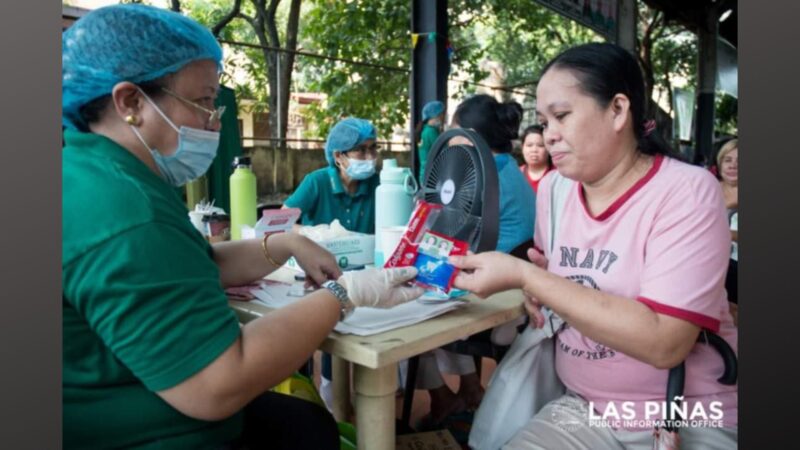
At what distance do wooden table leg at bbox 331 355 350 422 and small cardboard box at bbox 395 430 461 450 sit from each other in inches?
10.7

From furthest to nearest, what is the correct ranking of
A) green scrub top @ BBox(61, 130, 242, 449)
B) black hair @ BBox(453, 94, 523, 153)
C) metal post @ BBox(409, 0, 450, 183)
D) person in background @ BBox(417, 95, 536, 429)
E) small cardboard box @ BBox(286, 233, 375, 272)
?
metal post @ BBox(409, 0, 450, 183) < black hair @ BBox(453, 94, 523, 153) < person in background @ BBox(417, 95, 536, 429) < small cardboard box @ BBox(286, 233, 375, 272) < green scrub top @ BBox(61, 130, 242, 449)

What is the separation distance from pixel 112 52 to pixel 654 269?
111cm

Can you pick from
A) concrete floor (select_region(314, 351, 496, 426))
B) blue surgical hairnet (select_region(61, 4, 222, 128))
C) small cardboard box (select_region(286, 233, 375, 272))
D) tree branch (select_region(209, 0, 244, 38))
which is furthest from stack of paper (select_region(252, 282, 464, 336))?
tree branch (select_region(209, 0, 244, 38))

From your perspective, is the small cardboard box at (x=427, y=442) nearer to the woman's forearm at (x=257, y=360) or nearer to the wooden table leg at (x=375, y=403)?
the wooden table leg at (x=375, y=403)

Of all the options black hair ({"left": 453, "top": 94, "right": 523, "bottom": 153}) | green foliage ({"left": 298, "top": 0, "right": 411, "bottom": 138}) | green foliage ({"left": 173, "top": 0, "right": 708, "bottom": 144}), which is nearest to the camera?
black hair ({"left": 453, "top": 94, "right": 523, "bottom": 153})

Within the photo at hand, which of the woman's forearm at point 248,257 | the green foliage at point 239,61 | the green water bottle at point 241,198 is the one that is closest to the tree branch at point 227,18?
the green foliage at point 239,61

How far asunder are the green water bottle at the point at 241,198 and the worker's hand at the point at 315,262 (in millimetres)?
560

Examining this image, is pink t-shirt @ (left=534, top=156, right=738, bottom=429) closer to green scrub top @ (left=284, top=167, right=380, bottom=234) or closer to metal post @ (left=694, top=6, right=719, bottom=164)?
green scrub top @ (left=284, top=167, right=380, bottom=234)

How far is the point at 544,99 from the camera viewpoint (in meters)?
1.31

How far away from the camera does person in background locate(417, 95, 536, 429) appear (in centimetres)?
216

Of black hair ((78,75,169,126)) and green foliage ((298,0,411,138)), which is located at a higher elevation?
green foliage ((298,0,411,138))

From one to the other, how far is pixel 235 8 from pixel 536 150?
401cm

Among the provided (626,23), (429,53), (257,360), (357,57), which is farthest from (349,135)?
(626,23)

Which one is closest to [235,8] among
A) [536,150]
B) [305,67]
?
[305,67]
